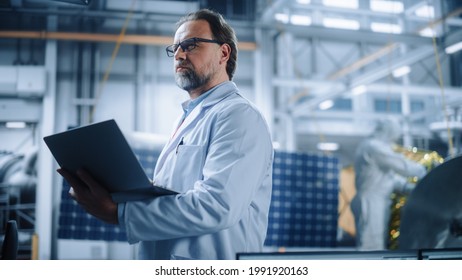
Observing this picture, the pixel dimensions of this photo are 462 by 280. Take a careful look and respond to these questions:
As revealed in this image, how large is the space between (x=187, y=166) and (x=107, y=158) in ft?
0.67

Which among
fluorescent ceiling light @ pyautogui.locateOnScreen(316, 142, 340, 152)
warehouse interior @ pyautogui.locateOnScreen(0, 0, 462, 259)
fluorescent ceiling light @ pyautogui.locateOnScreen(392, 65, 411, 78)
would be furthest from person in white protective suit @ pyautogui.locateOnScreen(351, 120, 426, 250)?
fluorescent ceiling light @ pyautogui.locateOnScreen(316, 142, 340, 152)

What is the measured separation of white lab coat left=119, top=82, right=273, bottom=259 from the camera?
1.04 meters

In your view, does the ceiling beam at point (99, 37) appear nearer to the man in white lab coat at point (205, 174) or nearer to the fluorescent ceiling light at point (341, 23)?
the fluorescent ceiling light at point (341, 23)

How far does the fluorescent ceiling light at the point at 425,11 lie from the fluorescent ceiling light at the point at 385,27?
165 millimetres

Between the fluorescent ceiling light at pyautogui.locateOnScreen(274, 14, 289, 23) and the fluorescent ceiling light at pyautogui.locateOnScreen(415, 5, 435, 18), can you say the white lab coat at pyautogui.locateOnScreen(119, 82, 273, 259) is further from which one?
the fluorescent ceiling light at pyautogui.locateOnScreen(415, 5, 435, 18)

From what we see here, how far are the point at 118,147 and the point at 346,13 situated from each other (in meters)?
3.12

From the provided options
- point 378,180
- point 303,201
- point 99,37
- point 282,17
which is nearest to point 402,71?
point 282,17

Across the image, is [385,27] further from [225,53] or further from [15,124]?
[225,53]

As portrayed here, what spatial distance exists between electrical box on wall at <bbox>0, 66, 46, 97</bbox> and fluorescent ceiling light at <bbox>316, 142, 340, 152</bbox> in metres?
3.71

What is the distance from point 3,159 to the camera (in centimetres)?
260

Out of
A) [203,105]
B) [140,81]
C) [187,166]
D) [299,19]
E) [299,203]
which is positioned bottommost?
[299,203]

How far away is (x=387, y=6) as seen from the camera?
3.83 metres

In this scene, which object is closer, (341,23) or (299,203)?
(299,203)
